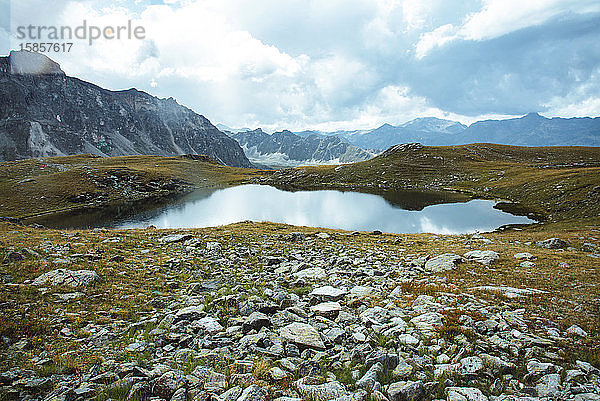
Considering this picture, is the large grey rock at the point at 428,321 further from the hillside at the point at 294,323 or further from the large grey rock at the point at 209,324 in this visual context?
the large grey rock at the point at 209,324

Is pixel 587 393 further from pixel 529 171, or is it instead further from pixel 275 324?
pixel 529 171

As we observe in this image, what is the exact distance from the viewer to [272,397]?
21.1 ft

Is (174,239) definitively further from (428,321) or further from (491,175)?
(491,175)

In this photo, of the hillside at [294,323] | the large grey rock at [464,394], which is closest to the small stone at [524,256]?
the hillside at [294,323]

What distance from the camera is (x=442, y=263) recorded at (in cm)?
1808

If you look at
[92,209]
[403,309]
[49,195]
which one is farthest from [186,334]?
[49,195]

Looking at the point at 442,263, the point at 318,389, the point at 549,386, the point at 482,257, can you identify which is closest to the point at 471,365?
the point at 549,386

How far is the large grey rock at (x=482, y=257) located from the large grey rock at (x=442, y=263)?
3.84 ft

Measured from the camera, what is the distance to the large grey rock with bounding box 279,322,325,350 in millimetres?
8828

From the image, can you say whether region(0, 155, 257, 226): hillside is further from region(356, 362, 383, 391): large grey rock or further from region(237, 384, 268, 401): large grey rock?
region(356, 362, 383, 391): large grey rock

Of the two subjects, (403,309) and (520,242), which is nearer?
(403,309)

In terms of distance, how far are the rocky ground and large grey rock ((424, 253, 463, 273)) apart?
0.16 meters

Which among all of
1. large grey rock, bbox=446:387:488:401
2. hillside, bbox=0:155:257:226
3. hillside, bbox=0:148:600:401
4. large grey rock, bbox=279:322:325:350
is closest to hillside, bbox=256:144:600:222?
hillside, bbox=0:148:600:401

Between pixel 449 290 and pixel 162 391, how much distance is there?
39.9ft
